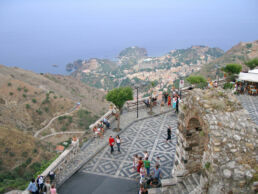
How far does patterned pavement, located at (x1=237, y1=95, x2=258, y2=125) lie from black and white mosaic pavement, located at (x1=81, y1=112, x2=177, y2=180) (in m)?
4.81

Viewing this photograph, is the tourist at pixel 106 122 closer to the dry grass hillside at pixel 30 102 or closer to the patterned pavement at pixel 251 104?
the patterned pavement at pixel 251 104

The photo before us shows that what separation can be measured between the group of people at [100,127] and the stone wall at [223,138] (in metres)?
7.15

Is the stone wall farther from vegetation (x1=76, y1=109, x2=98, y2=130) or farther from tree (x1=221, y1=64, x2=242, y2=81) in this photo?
vegetation (x1=76, y1=109, x2=98, y2=130)

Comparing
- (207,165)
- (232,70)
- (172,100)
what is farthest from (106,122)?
(232,70)

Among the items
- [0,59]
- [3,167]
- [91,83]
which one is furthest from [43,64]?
[3,167]

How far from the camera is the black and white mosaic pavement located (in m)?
10.3

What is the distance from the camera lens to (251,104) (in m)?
15.6

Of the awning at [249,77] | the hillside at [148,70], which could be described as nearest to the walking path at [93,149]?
the awning at [249,77]

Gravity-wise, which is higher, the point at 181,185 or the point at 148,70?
the point at 181,185

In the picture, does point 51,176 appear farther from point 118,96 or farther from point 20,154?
point 20,154

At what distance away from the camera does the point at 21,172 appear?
21.4m

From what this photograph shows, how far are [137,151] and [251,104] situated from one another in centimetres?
917

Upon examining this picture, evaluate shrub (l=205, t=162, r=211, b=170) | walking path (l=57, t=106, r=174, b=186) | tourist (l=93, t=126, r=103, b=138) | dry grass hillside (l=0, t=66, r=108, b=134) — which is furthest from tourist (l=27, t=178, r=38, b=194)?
dry grass hillside (l=0, t=66, r=108, b=134)

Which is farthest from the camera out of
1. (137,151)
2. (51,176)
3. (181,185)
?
(137,151)
